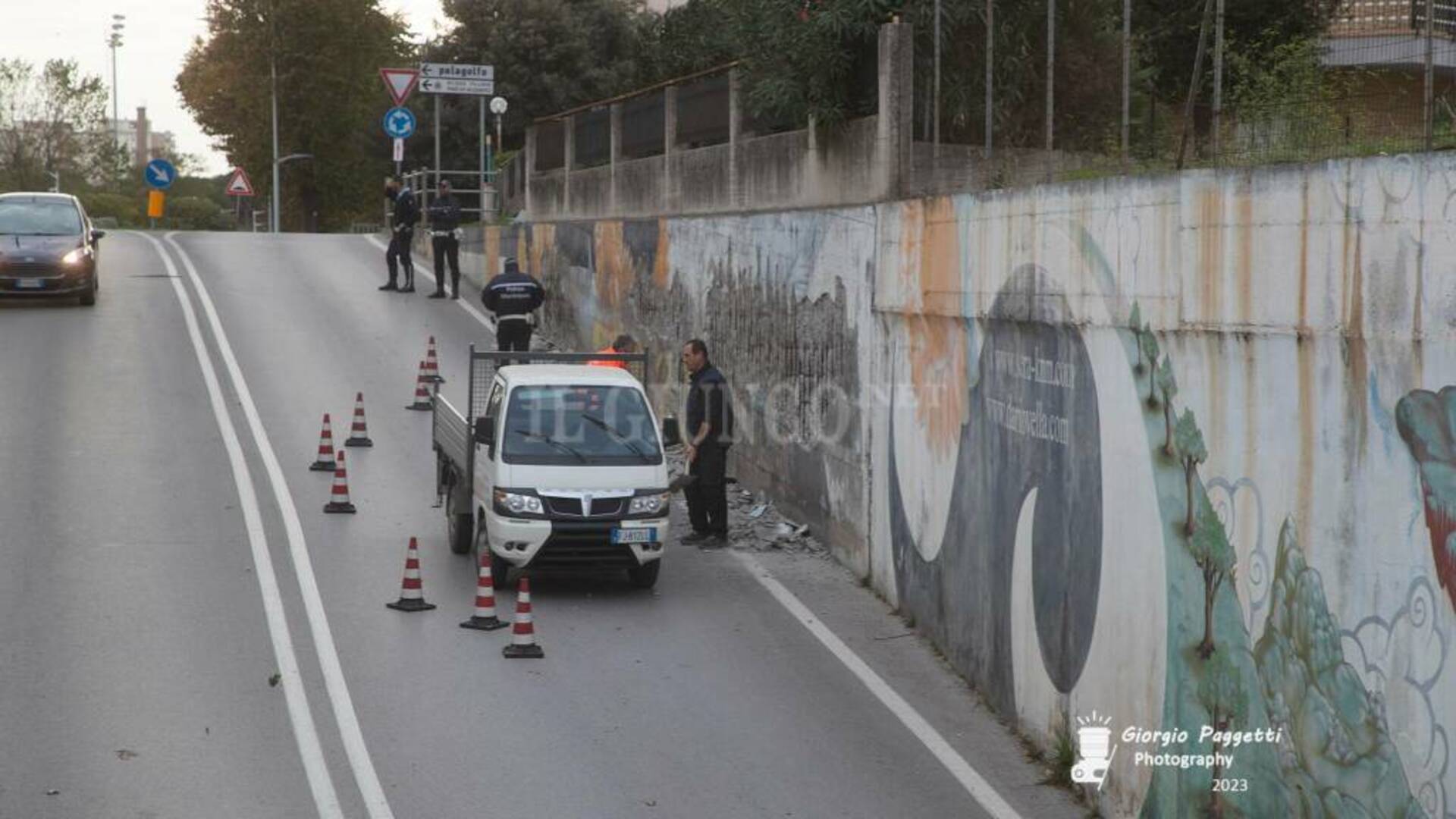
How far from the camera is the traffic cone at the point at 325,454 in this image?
1925 cm

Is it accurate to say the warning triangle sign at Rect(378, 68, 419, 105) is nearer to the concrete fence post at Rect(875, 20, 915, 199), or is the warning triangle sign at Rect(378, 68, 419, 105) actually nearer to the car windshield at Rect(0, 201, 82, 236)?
the car windshield at Rect(0, 201, 82, 236)

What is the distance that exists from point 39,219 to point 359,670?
1975cm

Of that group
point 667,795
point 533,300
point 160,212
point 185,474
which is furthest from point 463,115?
point 667,795

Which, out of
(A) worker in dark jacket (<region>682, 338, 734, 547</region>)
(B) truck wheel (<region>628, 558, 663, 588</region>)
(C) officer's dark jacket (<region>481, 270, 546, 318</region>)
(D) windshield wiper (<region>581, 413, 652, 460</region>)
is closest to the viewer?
(B) truck wheel (<region>628, 558, 663, 588</region>)

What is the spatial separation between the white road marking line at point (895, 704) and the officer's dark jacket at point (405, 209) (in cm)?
1610

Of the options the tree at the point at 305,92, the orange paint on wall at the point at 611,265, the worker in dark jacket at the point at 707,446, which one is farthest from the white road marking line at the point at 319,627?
the tree at the point at 305,92

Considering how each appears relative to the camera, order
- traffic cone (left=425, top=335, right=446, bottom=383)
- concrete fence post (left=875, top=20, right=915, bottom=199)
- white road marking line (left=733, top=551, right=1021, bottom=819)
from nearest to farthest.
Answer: white road marking line (left=733, top=551, right=1021, bottom=819) → concrete fence post (left=875, top=20, right=915, bottom=199) → traffic cone (left=425, top=335, right=446, bottom=383)

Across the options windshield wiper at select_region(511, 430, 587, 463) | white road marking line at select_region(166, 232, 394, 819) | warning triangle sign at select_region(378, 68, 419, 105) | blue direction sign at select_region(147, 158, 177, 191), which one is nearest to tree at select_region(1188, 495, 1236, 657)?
white road marking line at select_region(166, 232, 394, 819)

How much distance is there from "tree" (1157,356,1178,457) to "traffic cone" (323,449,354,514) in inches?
395

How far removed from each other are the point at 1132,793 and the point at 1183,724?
2.44 ft

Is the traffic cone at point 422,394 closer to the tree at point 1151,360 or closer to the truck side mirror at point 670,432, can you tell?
the truck side mirror at point 670,432

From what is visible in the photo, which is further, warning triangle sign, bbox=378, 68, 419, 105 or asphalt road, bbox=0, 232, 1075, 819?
warning triangle sign, bbox=378, 68, 419, 105

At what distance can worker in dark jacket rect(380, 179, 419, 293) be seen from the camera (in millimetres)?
31016

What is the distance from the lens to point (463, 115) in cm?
6100
